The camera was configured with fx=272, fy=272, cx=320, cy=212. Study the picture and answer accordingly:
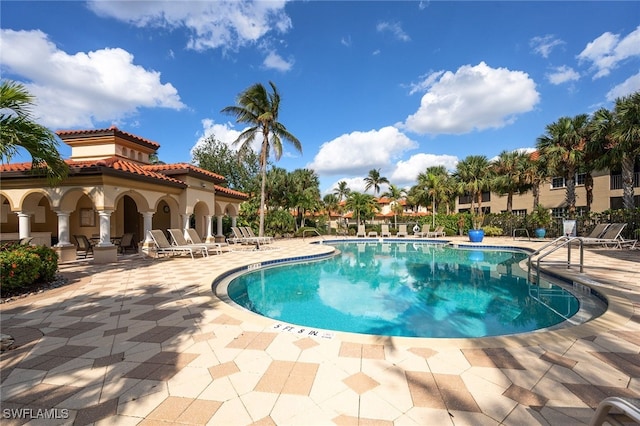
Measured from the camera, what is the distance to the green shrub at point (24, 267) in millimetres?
5852

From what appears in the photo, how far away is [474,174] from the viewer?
29.8 metres

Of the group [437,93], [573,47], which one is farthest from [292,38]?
[573,47]

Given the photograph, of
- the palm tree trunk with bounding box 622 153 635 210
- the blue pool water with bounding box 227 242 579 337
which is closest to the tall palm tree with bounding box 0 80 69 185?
the blue pool water with bounding box 227 242 579 337

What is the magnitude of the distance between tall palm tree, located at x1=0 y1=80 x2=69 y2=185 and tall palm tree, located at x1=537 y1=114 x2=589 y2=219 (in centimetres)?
2611

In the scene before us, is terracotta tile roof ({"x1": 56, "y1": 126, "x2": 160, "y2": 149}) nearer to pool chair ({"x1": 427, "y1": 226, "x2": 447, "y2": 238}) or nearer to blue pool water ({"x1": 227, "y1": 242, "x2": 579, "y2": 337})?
blue pool water ({"x1": 227, "y1": 242, "x2": 579, "y2": 337})

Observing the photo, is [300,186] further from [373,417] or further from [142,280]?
[373,417]

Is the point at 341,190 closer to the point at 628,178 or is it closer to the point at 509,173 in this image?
the point at 509,173

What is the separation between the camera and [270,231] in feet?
85.7

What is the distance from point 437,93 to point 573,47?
304 inches

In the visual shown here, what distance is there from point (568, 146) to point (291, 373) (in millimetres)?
25189

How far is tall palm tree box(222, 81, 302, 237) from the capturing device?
18.5 m

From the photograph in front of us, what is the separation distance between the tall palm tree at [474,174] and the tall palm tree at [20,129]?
3199cm

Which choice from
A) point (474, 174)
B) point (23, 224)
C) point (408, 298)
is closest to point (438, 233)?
point (474, 174)

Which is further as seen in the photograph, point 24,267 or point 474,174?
point 474,174
